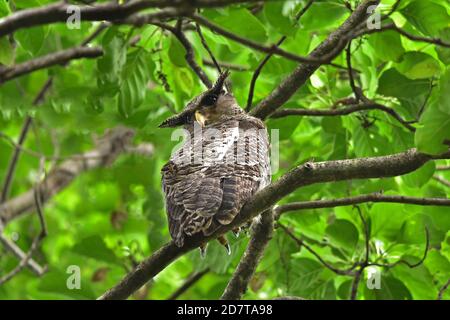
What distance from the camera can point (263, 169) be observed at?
4.15 metres

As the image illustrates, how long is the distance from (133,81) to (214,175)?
135 cm

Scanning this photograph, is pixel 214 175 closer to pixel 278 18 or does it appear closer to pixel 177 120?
pixel 278 18

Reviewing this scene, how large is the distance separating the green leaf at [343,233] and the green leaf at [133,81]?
1.55m

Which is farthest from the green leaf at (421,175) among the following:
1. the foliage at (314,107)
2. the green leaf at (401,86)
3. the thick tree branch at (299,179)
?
the thick tree branch at (299,179)

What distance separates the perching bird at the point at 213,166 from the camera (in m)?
3.58

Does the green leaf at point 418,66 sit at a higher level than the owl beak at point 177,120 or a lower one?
higher

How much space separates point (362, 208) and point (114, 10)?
3.18 metres

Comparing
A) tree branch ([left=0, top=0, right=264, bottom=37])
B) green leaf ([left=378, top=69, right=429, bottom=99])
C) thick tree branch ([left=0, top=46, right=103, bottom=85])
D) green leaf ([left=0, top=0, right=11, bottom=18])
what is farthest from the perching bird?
tree branch ([left=0, top=0, right=264, bottom=37])

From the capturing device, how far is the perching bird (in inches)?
141

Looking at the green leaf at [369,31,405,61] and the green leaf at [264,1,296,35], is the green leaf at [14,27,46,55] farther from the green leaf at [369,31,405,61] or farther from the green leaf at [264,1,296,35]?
the green leaf at [369,31,405,61]

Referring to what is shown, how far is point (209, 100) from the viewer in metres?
4.86

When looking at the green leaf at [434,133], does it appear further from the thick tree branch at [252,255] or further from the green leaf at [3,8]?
the green leaf at [3,8]

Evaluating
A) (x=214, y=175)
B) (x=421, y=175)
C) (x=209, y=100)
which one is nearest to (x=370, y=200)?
(x=421, y=175)

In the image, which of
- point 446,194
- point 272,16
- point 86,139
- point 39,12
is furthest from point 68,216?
point 39,12
